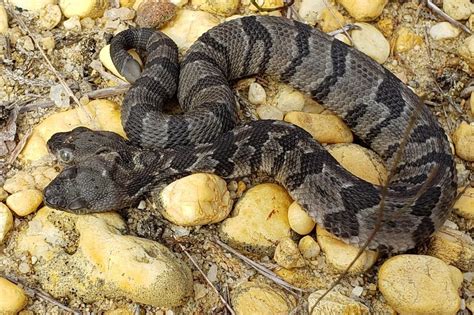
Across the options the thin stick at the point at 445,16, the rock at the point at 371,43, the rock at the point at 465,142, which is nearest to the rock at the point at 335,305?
the rock at the point at 465,142

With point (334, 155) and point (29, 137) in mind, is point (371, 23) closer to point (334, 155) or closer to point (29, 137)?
point (334, 155)

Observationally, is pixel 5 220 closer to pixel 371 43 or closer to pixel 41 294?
pixel 41 294

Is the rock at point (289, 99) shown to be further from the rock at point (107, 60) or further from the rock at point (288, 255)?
the rock at point (288, 255)

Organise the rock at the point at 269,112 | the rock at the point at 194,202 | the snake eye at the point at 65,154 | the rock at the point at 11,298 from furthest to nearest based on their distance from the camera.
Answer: the rock at the point at 269,112 < the snake eye at the point at 65,154 < the rock at the point at 194,202 < the rock at the point at 11,298

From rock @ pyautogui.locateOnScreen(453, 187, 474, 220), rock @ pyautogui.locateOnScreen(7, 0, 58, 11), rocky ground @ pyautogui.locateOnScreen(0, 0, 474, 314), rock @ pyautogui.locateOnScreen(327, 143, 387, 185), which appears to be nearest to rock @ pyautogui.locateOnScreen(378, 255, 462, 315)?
rocky ground @ pyautogui.locateOnScreen(0, 0, 474, 314)

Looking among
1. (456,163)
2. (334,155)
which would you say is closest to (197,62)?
(334,155)

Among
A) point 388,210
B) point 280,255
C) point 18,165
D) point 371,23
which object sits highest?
point 371,23
